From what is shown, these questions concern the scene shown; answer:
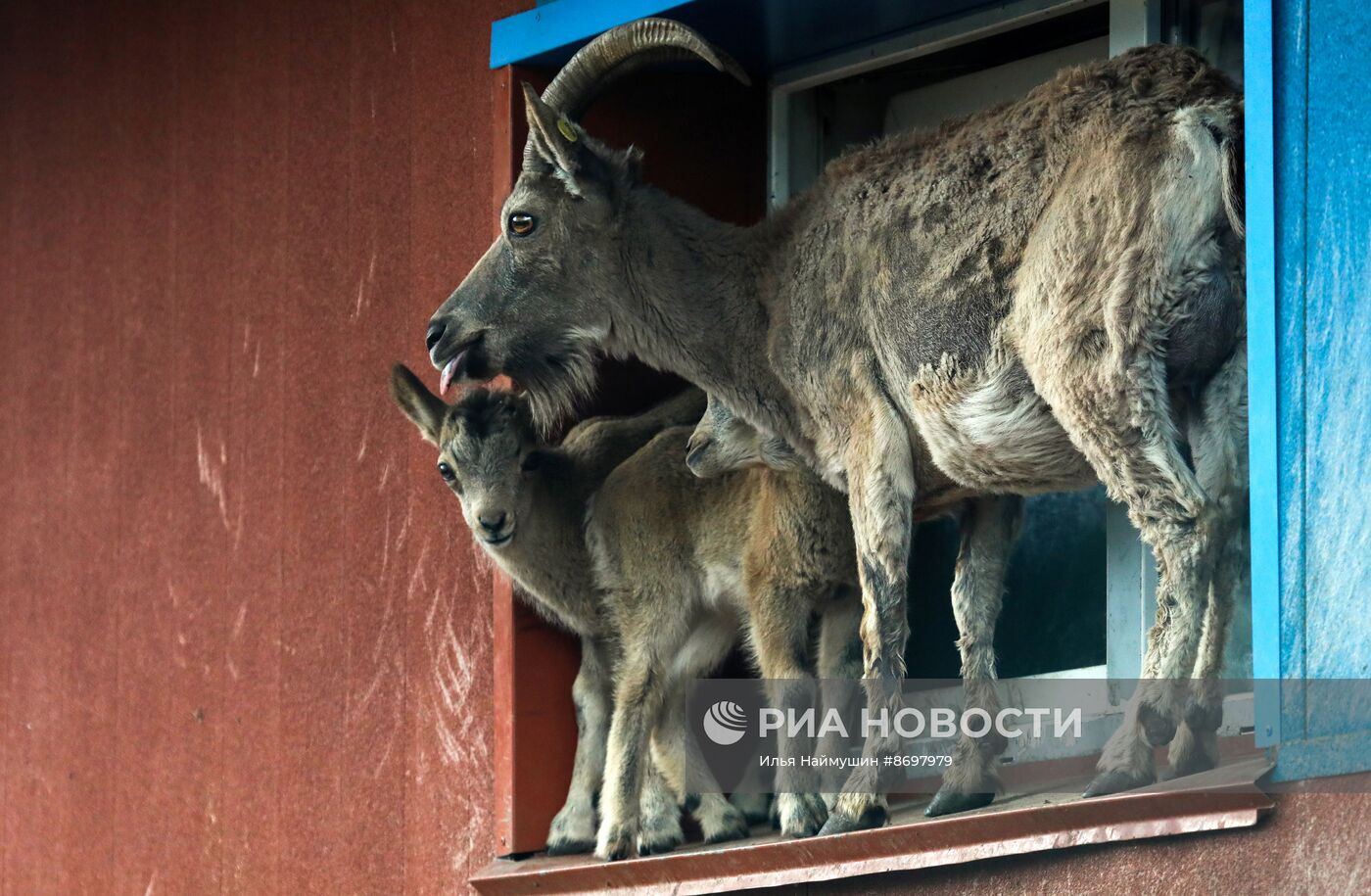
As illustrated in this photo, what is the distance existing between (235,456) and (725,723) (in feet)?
10.4

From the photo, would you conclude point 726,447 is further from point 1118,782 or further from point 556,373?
point 1118,782

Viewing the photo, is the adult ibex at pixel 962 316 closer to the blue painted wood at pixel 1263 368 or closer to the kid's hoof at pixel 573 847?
the blue painted wood at pixel 1263 368

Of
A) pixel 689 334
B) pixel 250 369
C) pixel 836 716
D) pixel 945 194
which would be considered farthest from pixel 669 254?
pixel 250 369

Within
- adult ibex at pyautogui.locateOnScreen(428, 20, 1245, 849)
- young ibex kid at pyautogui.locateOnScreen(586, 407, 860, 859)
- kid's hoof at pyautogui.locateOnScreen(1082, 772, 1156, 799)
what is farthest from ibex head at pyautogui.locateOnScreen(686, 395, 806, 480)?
kid's hoof at pyautogui.locateOnScreen(1082, 772, 1156, 799)

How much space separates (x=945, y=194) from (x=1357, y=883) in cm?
276

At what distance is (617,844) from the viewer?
772cm

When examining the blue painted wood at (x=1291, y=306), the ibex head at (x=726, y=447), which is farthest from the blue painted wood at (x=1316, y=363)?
the ibex head at (x=726, y=447)

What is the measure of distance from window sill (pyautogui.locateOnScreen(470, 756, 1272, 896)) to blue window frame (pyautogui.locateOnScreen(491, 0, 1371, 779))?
0.79 feet

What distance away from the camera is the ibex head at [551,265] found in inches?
303

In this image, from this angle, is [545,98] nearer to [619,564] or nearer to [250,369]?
[619,564]

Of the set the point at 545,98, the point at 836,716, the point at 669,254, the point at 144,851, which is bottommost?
the point at 144,851

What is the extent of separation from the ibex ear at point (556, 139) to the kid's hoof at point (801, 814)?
2.50 meters

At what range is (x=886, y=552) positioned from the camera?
7.05 meters

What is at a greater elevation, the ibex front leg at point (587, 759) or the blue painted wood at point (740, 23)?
the blue painted wood at point (740, 23)
